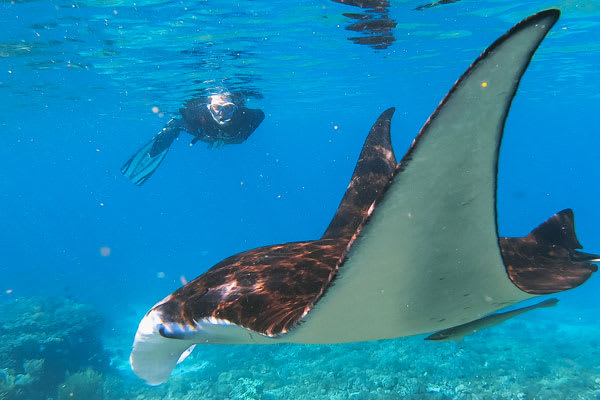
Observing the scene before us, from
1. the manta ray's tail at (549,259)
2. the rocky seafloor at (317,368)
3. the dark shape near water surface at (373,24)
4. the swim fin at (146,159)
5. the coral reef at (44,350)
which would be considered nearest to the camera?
the manta ray's tail at (549,259)

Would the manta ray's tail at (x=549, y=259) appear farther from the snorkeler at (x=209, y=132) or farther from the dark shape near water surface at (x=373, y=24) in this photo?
the snorkeler at (x=209, y=132)

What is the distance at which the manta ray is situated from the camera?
141cm

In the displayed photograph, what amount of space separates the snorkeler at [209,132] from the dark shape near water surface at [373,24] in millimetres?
5001

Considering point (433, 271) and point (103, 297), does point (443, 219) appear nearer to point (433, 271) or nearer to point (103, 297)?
point (433, 271)

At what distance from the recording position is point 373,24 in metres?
14.6

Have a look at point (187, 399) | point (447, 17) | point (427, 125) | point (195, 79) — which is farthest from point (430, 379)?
Answer: point (195, 79)


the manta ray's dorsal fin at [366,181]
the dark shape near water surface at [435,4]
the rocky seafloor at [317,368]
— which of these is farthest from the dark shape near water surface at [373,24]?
the rocky seafloor at [317,368]

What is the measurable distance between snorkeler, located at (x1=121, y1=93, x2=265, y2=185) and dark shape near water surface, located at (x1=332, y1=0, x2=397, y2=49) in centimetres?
500

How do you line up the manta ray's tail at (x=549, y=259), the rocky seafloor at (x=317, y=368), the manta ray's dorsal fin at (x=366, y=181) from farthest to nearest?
1. the rocky seafloor at (x=317, y=368)
2. the manta ray's dorsal fin at (x=366, y=181)
3. the manta ray's tail at (x=549, y=259)

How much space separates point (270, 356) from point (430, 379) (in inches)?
210

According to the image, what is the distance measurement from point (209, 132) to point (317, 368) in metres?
9.50

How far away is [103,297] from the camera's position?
27.2 metres

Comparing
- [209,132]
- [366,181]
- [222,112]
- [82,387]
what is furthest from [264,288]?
[209,132]

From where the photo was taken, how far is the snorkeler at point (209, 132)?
13.8 m
